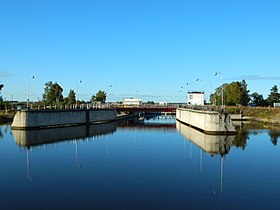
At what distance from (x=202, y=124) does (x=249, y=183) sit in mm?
50628

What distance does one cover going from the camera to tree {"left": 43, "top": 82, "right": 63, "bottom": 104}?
172 metres

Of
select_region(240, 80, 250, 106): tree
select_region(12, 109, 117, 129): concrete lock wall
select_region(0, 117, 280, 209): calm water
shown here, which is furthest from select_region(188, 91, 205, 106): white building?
select_region(0, 117, 280, 209): calm water

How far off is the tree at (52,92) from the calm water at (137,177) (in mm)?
117799

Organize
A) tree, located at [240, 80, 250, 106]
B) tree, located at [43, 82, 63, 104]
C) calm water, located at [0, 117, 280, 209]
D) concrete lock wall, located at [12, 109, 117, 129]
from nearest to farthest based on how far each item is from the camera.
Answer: calm water, located at [0, 117, 280, 209] → concrete lock wall, located at [12, 109, 117, 129] → tree, located at [43, 82, 63, 104] → tree, located at [240, 80, 250, 106]

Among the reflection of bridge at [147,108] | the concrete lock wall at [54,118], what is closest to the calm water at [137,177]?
the concrete lock wall at [54,118]

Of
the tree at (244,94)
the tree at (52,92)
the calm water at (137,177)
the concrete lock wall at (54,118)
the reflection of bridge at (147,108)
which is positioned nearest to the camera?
the calm water at (137,177)

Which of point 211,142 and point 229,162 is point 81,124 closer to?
point 211,142

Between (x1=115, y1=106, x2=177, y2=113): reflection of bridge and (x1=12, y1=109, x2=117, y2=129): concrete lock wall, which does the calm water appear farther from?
(x1=115, y1=106, x2=177, y2=113): reflection of bridge

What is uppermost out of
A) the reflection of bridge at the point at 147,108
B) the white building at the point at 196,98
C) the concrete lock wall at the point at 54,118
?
the white building at the point at 196,98

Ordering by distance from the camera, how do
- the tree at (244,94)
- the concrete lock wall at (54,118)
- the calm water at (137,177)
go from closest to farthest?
the calm water at (137,177) → the concrete lock wall at (54,118) → the tree at (244,94)

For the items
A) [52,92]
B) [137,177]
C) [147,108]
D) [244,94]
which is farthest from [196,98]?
[137,177]

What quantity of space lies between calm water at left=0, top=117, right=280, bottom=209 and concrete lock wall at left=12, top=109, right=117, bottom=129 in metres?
24.8

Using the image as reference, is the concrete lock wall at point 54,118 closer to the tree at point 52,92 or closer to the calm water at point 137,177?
the calm water at point 137,177

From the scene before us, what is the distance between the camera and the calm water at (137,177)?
2514 centimetres
